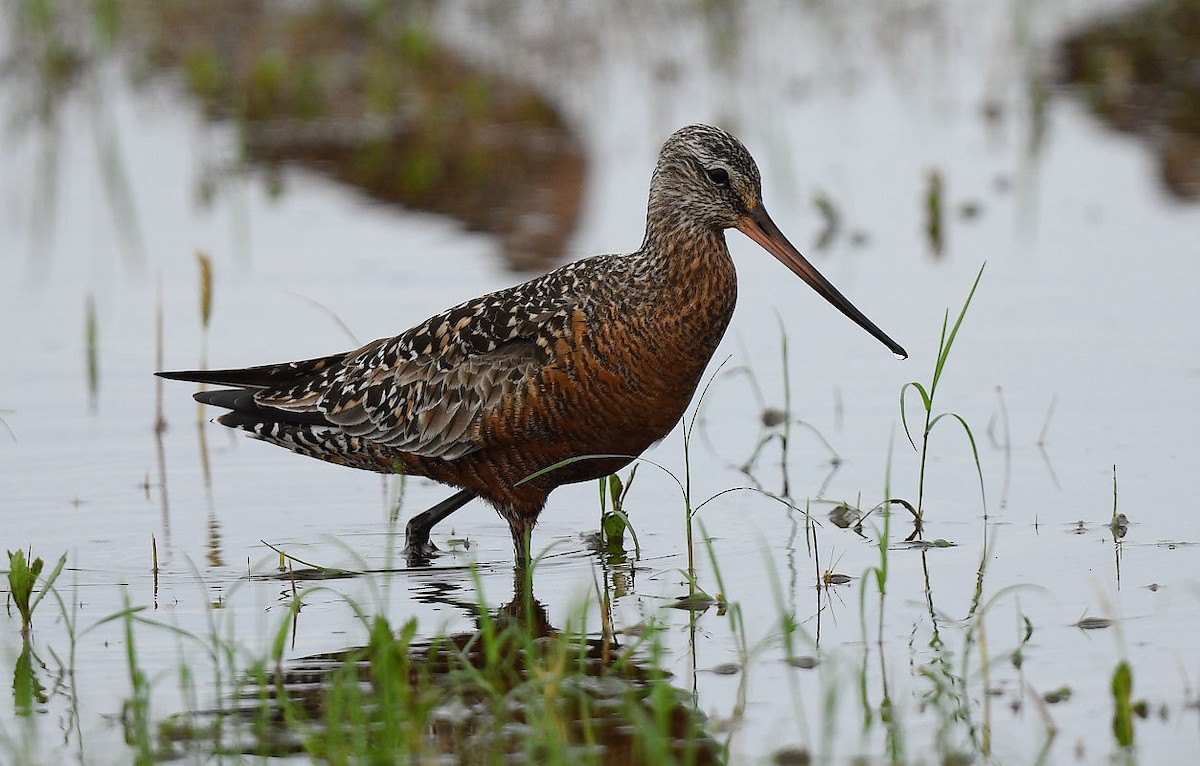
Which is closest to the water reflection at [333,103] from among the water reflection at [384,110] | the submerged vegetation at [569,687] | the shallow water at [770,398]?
the water reflection at [384,110]

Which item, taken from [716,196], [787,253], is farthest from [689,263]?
[787,253]

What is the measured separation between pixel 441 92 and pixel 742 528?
811 cm

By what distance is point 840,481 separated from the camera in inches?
275

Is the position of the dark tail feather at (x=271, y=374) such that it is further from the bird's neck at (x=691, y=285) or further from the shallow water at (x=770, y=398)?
the bird's neck at (x=691, y=285)

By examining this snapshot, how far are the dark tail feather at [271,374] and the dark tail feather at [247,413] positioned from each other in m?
0.05

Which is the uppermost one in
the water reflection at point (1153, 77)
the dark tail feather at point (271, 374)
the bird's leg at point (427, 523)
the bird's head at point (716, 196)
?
the water reflection at point (1153, 77)

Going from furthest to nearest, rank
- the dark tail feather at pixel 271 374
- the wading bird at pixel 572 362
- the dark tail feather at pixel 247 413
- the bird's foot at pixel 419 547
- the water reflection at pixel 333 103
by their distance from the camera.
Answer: the water reflection at pixel 333 103, the dark tail feather at pixel 271 374, the dark tail feather at pixel 247 413, the bird's foot at pixel 419 547, the wading bird at pixel 572 362

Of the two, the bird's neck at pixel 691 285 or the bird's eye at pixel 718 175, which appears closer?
the bird's neck at pixel 691 285

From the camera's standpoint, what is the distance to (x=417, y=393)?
21.4ft

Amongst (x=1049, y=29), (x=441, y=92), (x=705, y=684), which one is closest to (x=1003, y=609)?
(x=705, y=684)

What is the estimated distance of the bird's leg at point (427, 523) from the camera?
670cm

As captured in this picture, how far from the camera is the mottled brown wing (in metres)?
6.21

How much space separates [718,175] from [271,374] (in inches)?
76.2

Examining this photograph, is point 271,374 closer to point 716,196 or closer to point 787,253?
point 716,196
